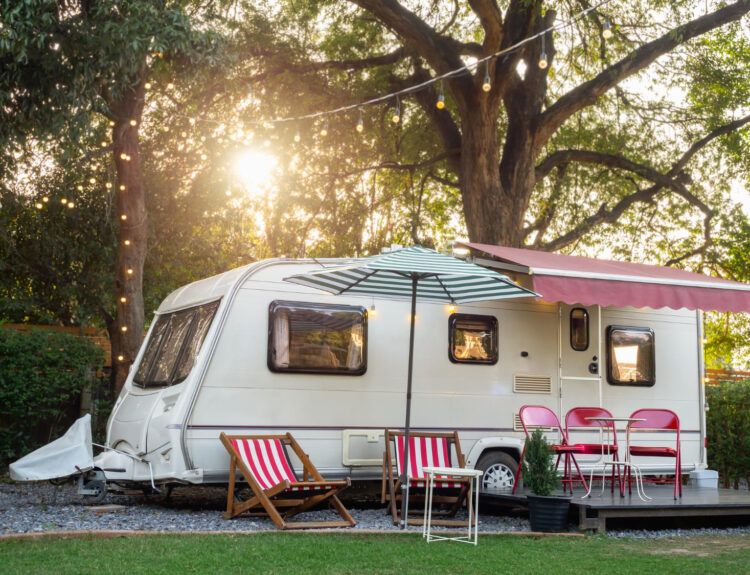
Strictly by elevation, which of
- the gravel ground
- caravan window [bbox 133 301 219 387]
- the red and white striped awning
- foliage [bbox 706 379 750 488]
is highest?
Answer: the red and white striped awning

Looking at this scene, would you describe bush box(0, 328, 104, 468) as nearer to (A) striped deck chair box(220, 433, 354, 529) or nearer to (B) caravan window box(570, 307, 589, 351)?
(A) striped deck chair box(220, 433, 354, 529)

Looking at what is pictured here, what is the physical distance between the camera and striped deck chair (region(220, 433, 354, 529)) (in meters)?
6.91

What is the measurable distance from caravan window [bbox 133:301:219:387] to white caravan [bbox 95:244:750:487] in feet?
0.07

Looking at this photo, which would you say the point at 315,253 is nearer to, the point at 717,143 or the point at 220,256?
the point at 220,256

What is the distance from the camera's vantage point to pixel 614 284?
8.55 m

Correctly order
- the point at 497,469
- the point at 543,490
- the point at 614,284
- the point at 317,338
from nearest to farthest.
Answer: the point at 543,490 < the point at 317,338 < the point at 614,284 < the point at 497,469

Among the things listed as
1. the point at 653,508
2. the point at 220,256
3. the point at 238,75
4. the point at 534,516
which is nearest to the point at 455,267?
the point at 534,516

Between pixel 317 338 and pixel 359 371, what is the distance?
0.52 m

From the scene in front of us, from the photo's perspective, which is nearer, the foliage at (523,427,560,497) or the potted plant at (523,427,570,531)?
the potted plant at (523,427,570,531)

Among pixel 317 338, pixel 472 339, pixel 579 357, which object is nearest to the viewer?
pixel 317 338

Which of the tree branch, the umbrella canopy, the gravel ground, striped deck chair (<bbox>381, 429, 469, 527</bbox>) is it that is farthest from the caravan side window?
the tree branch

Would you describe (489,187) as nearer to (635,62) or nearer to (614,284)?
(635,62)

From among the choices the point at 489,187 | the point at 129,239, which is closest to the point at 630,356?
the point at 489,187

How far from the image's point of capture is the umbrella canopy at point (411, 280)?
690 cm
